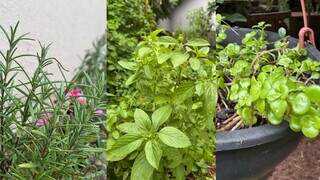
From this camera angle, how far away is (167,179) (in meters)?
0.83

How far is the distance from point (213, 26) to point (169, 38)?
0.09 meters

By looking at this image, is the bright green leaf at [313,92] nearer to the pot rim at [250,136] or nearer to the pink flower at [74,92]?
the pot rim at [250,136]

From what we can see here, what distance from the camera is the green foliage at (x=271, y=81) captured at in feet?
2.22

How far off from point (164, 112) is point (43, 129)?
20 centimetres

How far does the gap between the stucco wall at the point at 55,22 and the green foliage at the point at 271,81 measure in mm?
242

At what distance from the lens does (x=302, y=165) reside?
1.03 meters

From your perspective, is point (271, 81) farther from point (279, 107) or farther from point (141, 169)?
point (141, 169)

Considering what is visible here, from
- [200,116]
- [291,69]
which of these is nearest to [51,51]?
[200,116]

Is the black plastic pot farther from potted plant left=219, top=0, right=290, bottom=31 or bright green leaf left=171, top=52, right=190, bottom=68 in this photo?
potted plant left=219, top=0, right=290, bottom=31

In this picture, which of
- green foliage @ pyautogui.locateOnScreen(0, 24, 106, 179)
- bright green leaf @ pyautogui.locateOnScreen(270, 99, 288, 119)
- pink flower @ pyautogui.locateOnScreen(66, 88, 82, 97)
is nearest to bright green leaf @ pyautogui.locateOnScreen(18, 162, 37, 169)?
green foliage @ pyautogui.locateOnScreen(0, 24, 106, 179)

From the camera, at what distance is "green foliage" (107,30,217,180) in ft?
2.36

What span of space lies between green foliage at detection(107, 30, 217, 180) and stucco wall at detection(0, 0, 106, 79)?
0.13 meters

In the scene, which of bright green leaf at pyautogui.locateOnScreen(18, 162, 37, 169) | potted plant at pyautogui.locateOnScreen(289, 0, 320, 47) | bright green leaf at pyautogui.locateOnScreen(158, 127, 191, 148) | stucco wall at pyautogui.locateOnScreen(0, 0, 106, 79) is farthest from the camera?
potted plant at pyautogui.locateOnScreen(289, 0, 320, 47)

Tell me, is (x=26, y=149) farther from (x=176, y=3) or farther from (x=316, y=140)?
(x=316, y=140)
